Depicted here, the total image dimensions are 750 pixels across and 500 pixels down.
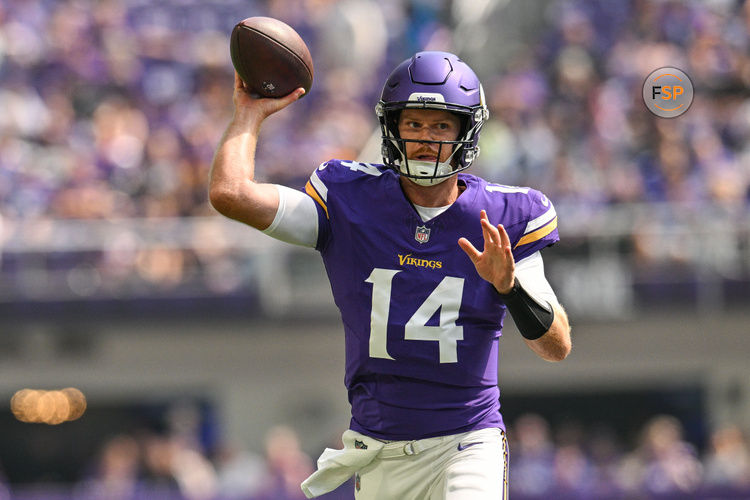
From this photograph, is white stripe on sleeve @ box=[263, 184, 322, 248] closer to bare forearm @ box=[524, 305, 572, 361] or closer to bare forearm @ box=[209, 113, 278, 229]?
bare forearm @ box=[209, 113, 278, 229]

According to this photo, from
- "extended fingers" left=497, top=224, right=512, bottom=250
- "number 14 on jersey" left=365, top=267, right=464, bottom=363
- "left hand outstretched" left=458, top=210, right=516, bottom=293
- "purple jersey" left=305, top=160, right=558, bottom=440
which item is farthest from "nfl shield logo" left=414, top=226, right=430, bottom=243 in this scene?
"extended fingers" left=497, top=224, right=512, bottom=250

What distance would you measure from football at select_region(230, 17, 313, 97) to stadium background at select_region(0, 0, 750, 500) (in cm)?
616

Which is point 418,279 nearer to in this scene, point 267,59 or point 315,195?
point 315,195

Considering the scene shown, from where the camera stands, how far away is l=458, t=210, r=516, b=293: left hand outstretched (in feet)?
12.3

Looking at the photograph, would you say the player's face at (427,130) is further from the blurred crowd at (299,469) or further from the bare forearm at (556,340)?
the blurred crowd at (299,469)

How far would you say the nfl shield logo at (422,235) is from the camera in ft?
13.5

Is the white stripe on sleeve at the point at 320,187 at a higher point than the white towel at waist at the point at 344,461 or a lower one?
higher

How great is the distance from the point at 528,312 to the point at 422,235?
0.47 meters

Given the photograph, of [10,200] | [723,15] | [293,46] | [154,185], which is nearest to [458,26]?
[723,15]

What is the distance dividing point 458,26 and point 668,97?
8.83m

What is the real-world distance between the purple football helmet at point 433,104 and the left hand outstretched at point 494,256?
0.38m

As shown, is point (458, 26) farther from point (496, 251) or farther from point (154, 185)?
point (496, 251)

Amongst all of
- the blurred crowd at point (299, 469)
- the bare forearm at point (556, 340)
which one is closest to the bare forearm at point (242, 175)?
the bare forearm at point (556, 340)

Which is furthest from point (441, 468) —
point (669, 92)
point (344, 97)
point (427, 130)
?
point (344, 97)
